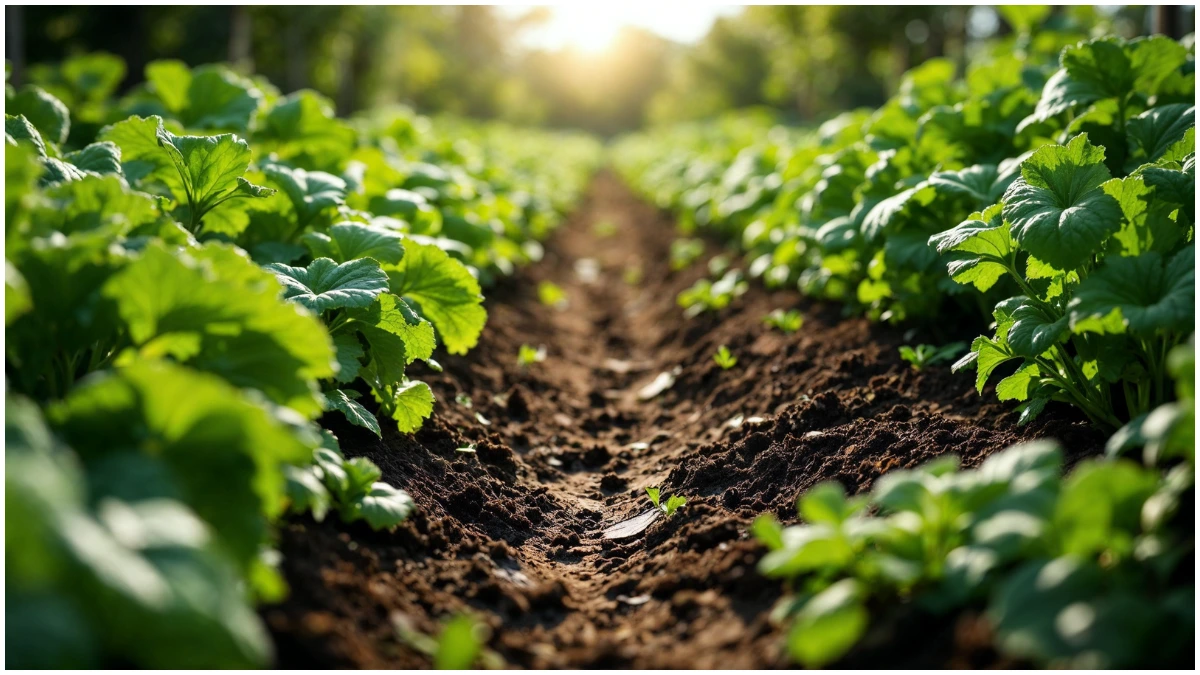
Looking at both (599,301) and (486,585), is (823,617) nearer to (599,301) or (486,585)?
(486,585)

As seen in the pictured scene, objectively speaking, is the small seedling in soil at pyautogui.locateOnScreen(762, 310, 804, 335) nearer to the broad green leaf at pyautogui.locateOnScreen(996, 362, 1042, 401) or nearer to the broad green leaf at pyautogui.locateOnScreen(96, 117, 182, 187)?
the broad green leaf at pyautogui.locateOnScreen(996, 362, 1042, 401)

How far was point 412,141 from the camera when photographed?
8.28 metres

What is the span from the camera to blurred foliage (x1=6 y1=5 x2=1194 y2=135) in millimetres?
17078

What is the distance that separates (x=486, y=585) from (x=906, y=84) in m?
5.42

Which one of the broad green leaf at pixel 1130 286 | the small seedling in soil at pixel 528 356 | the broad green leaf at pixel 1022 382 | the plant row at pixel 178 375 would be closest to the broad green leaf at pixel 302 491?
the plant row at pixel 178 375

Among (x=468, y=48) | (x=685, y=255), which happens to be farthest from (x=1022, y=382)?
(x=468, y=48)

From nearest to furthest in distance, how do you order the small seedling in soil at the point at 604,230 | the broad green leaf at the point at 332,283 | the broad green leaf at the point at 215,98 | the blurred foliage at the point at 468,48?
the broad green leaf at the point at 332,283, the broad green leaf at the point at 215,98, the small seedling in soil at the point at 604,230, the blurred foliage at the point at 468,48

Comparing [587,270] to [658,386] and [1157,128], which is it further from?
[1157,128]

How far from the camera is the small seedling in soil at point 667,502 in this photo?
3277 millimetres

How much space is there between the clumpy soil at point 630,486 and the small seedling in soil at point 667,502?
0.05m

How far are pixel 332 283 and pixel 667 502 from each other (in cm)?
150

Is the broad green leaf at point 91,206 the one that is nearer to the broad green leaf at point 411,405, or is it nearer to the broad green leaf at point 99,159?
the broad green leaf at point 99,159

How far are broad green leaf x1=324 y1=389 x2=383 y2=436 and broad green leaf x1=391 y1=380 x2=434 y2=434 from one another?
11.7 inches

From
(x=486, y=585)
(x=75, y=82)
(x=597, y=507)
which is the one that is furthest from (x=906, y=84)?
(x=75, y=82)
